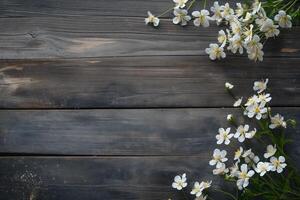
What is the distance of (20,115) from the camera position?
1.76m

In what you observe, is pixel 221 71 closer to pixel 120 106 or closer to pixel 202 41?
pixel 202 41

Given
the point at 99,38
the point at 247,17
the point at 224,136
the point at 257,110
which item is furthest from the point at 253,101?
the point at 99,38

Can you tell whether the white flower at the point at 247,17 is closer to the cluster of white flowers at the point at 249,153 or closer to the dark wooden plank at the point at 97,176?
the cluster of white flowers at the point at 249,153

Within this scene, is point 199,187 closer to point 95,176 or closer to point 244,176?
point 244,176

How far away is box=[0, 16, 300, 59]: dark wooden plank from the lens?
1.73 meters

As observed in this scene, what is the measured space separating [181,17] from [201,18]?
2.6 inches

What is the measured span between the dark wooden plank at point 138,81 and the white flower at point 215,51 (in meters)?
0.03

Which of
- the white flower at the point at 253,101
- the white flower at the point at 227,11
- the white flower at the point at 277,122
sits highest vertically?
the white flower at the point at 227,11

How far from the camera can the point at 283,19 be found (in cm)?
161

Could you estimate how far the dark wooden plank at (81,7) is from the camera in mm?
1761

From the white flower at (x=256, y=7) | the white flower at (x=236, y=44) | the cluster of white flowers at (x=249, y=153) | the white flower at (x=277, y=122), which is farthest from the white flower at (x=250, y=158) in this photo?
the white flower at (x=256, y=7)

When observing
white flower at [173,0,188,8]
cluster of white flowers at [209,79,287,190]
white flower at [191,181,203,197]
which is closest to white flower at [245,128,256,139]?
cluster of white flowers at [209,79,287,190]

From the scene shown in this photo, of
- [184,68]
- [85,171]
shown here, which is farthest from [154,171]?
[184,68]

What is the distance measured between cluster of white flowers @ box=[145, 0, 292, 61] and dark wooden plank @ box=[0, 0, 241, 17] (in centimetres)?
5
